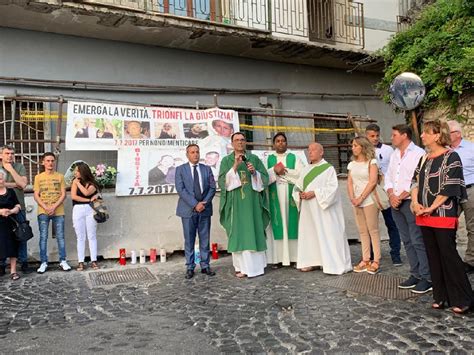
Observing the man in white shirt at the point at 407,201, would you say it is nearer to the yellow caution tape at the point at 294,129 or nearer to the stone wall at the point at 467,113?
the stone wall at the point at 467,113

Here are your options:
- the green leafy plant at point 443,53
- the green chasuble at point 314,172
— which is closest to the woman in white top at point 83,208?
the green chasuble at point 314,172

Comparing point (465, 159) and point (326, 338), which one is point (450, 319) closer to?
point (326, 338)

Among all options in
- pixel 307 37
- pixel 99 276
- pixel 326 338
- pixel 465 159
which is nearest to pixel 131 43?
pixel 307 37

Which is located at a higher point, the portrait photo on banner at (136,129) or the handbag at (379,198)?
the portrait photo on banner at (136,129)

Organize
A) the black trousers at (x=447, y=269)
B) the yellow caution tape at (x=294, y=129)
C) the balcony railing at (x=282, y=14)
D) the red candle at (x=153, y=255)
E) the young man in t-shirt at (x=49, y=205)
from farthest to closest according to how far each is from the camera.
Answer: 1. the balcony railing at (x=282, y=14)
2. the yellow caution tape at (x=294, y=129)
3. the red candle at (x=153, y=255)
4. the young man in t-shirt at (x=49, y=205)
5. the black trousers at (x=447, y=269)

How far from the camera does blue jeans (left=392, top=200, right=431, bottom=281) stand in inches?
193

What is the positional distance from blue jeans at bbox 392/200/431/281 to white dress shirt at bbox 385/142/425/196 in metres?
0.18

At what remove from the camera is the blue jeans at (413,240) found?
4891 mm

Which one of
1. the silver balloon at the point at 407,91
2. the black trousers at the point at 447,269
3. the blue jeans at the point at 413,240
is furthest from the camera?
the silver balloon at the point at 407,91

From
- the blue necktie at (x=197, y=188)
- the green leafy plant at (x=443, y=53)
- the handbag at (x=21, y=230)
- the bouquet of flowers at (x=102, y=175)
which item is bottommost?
the handbag at (x=21, y=230)

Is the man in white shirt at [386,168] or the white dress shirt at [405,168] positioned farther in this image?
the man in white shirt at [386,168]

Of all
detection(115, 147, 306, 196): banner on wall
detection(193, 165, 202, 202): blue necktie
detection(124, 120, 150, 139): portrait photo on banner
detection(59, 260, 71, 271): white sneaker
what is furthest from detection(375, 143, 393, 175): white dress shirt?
detection(59, 260, 71, 271): white sneaker

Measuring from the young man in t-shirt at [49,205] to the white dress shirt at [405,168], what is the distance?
461cm

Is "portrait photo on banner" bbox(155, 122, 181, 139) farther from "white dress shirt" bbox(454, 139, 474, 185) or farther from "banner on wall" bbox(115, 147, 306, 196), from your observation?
"white dress shirt" bbox(454, 139, 474, 185)
